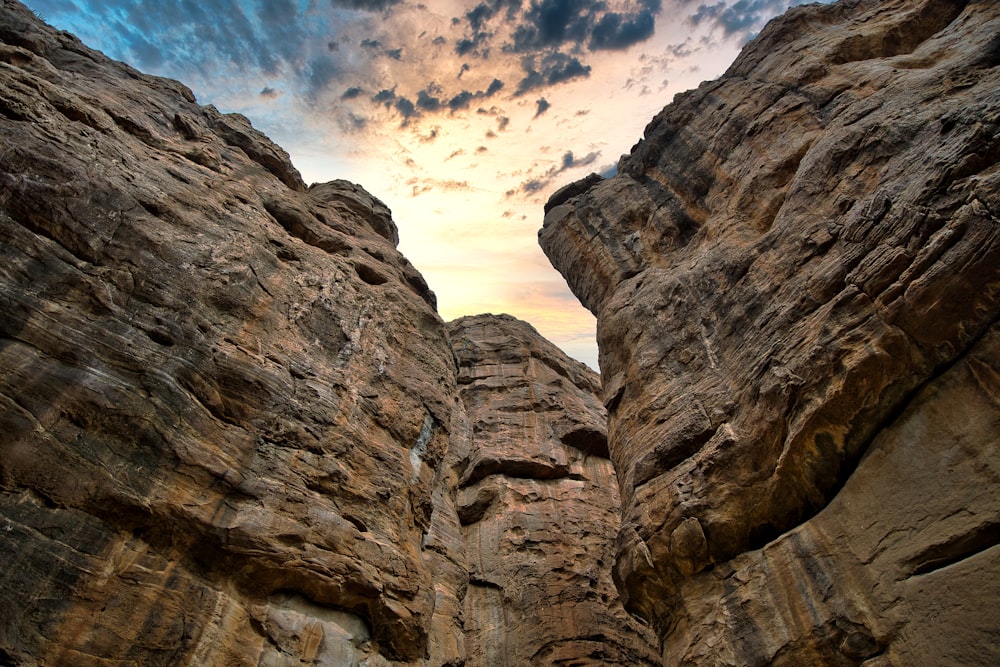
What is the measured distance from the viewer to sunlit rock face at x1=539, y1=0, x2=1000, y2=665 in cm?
1154

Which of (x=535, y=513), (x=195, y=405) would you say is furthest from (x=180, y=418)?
(x=535, y=513)

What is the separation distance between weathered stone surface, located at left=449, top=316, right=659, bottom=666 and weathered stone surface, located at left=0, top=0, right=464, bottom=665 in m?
8.19

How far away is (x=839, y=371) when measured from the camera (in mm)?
13656

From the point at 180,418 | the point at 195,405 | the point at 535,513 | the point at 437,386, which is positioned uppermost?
A: the point at 535,513

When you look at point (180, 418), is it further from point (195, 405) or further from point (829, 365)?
point (829, 365)

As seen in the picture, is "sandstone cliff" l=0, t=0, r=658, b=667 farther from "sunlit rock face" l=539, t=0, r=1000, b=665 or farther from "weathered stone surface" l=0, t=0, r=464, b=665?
"sunlit rock face" l=539, t=0, r=1000, b=665

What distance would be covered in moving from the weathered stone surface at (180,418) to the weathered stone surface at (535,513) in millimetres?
8188

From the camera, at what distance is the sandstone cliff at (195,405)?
33.9ft

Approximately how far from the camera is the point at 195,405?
13.0m

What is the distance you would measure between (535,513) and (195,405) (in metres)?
23.4

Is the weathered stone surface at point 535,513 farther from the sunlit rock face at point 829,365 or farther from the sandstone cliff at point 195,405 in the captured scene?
the sunlit rock face at point 829,365

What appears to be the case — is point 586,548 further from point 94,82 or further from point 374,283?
point 94,82

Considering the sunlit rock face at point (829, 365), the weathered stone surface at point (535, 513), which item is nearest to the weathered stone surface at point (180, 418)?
the sunlit rock face at point (829, 365)

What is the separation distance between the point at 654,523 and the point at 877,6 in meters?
22.7
